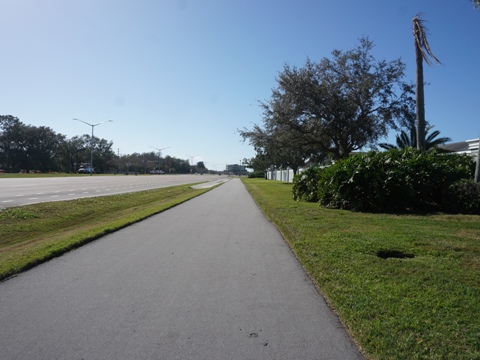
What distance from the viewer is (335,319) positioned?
4.42 meters

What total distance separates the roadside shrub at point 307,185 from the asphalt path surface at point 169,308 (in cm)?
1176

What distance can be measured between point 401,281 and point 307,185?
14.9m

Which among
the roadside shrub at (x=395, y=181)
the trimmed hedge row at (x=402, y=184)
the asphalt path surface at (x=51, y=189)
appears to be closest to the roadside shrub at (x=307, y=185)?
the trimmed hedge row at (x=402, y=184)

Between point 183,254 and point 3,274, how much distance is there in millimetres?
3008

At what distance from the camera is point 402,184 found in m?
14.0

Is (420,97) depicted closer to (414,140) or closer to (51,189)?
(414,140)

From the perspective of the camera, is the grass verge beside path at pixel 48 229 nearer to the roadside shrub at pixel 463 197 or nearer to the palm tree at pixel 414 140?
the roadside shrub at pixel 463 197

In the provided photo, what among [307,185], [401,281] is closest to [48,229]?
[401,281]

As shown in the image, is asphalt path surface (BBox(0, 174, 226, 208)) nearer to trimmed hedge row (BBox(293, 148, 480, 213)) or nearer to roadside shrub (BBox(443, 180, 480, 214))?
trimmed hedge row (BBox(293, 148, 480, 213))

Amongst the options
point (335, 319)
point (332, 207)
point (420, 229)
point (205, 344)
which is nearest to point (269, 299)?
point (335, 319)

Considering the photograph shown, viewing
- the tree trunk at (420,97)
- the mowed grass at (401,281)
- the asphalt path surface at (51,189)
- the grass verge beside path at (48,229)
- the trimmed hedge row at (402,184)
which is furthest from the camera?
the tree trunk at (420,97)

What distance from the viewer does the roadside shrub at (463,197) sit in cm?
1291

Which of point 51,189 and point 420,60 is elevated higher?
point 420,60

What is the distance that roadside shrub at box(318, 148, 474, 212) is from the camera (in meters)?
14.0
